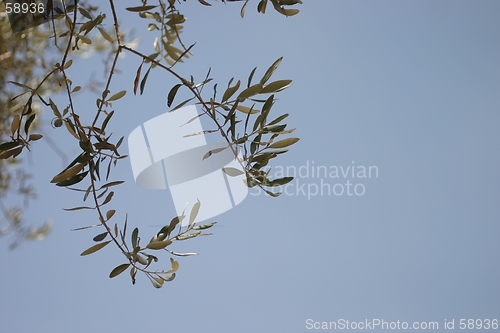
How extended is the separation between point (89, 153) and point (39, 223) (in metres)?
0.89

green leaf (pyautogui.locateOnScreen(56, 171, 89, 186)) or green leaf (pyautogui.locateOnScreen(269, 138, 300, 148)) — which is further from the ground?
green leaf (pyautogui.locateOnScreen(269, 138, 300, 148))

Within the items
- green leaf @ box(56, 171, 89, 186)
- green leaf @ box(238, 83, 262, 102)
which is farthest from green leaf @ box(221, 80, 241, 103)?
green leaf @ box(56, 171, 89, 186)

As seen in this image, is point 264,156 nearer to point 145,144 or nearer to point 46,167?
point 145,144

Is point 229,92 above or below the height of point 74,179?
above

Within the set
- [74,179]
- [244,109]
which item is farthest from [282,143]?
[74,179]

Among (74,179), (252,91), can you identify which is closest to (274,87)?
(252,91)

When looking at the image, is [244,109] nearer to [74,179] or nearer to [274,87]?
[274,87]

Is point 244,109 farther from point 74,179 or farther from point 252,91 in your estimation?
point 74,179

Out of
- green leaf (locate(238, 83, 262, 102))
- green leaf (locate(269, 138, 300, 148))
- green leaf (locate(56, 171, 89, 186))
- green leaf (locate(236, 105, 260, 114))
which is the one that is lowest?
green leaf (locate(56, 171, 89, 186))

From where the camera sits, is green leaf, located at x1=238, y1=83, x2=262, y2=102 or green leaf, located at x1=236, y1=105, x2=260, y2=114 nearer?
green leaf, located at x1=238, y1=83, x2=262, y2=102

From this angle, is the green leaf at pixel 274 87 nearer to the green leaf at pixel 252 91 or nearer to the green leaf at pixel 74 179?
the green leaf at pixel 252 91

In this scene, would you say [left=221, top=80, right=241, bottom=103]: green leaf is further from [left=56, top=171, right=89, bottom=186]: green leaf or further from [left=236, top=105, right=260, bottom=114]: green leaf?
[left=56, top=171, right=89, bottom=186]: green leaf

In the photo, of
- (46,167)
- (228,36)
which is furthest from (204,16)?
(46,167)

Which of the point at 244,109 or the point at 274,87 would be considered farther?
the point at 244,109
